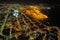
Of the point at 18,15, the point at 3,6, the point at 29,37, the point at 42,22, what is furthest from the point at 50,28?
the point at 3,6

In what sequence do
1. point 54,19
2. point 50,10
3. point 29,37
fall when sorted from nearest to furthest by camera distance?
point 29,37, point 54,19, point 50,10

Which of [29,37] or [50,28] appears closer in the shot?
[29,37]

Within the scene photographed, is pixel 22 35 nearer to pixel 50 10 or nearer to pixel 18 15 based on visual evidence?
pixel 18 15

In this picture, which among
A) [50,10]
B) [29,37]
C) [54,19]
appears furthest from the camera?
[50,10]

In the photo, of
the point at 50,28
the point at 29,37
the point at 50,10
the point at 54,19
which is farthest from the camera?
the point at 50,10

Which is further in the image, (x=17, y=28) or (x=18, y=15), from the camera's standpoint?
(x=18, y=15)

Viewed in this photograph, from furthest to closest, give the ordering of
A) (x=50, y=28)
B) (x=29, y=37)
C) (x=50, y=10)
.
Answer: (x=50, y=10) → (x=50, y=28) → (x=29, y=37)

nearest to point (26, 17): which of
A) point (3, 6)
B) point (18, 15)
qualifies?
point (18, 15)

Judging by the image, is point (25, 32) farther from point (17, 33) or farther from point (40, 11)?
point (40, 11)
